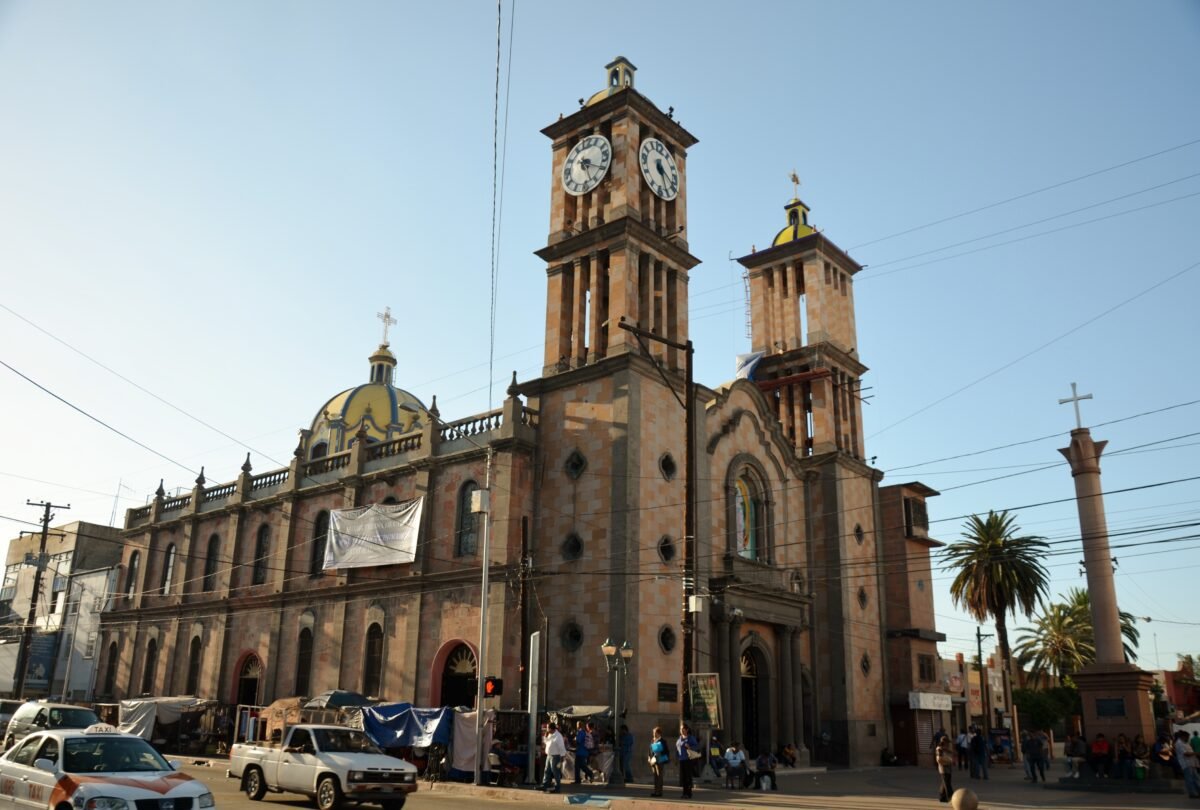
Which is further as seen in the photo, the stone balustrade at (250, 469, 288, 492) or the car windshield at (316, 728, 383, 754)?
the stone balustrade at (250, 469, 288, 492)

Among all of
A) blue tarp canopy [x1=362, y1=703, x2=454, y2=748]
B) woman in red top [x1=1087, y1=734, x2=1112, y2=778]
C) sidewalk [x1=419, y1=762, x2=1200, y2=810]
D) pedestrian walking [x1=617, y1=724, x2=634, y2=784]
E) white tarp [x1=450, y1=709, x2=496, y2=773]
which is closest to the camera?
sidewalk [x1=419, y1=762, x2=1200, y2=810]

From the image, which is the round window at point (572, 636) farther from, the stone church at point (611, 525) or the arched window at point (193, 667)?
the arched window at point (193, 667)

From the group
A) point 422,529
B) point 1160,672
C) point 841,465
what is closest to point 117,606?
point 422,529

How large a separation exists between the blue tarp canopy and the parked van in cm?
731

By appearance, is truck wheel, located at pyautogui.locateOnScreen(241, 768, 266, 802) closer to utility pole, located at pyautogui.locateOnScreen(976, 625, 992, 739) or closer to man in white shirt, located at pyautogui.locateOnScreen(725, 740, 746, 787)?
man in white shirt, located at pyautogui.locateOnScreen(725, 740, 746, 787)

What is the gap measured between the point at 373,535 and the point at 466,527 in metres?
5.15

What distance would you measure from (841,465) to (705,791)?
73.0 ft

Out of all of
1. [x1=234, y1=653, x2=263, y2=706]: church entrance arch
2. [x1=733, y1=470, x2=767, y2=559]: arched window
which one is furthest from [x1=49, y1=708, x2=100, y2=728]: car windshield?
[x1=733, y1=470, x2=767, y2=559]: arched window

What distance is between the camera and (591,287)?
36969 millimetres

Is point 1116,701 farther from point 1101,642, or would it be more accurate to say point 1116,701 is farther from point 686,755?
point 686,755

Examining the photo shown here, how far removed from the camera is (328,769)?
18719 millimetres

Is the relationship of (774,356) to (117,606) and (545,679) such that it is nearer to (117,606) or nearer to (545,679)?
(545,679)

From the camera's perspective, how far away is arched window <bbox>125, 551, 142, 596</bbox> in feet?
172

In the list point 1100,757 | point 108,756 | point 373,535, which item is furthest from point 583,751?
point 1100,757
